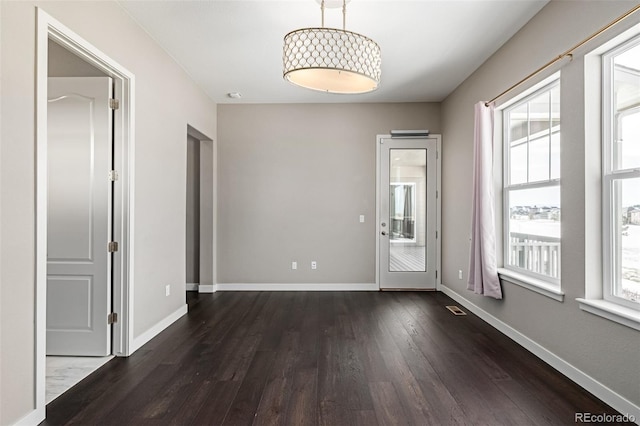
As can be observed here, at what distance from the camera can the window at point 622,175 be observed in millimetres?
2070

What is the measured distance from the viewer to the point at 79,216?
2.80m

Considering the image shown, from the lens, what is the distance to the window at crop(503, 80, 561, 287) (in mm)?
2805

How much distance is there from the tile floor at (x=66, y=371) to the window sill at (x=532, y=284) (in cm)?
360

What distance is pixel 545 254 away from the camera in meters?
2.96

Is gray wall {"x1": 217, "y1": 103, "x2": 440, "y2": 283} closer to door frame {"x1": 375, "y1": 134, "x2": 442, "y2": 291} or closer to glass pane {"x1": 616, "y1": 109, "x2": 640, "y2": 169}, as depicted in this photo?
door frame {"x1": 375, "y1": 134, "x2": 442, "y2": 291}

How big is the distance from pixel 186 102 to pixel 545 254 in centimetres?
416

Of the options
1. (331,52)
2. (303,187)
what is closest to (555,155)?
(331,52)

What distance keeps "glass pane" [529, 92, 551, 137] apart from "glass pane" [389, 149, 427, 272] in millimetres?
2132

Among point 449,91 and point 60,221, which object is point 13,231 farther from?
point 449,91

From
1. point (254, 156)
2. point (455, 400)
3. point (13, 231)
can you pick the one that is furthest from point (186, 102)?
point (455, 400)

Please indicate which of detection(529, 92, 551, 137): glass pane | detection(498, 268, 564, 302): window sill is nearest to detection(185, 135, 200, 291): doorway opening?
detection(498, 268, 564, 302): window sill

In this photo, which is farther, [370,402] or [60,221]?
[60,221]

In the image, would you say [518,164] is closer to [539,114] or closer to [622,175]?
[539,114]

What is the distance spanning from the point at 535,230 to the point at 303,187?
10.3 ft
